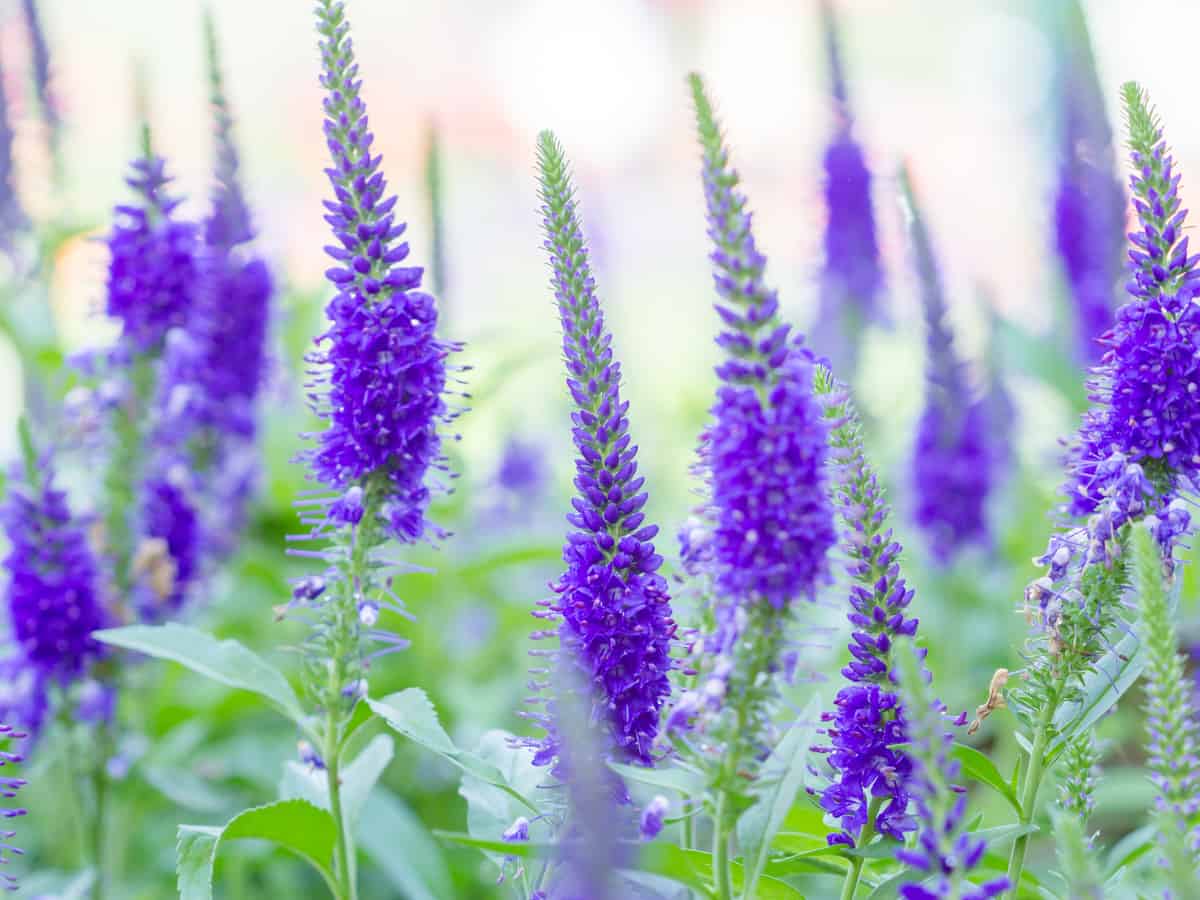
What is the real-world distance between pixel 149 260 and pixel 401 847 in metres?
1.93

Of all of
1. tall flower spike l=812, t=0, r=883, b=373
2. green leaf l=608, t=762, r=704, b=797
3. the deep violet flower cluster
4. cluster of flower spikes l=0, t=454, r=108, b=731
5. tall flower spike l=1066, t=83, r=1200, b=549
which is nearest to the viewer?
the deep violet flower cluster

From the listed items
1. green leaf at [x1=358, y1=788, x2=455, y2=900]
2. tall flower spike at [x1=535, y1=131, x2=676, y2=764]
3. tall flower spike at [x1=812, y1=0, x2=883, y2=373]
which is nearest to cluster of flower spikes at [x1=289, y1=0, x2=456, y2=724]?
tall flower spike at [x1=535, y1=131, x2=676, y2=764]

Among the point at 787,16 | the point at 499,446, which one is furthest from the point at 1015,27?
the point at 499,446

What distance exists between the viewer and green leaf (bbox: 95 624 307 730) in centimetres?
231

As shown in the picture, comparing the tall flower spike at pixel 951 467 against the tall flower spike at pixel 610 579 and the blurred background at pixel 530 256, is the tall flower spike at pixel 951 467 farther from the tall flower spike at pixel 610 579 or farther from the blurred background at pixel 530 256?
the tall flower spike at pixel 610 579

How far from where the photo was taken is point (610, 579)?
1.95m

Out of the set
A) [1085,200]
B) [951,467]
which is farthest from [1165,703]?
[1085,200]

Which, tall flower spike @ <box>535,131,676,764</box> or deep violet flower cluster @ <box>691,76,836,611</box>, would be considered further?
tall flower spike @ <box>535,131,676,764</box>

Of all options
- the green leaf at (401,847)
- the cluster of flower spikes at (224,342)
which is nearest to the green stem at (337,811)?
the green leaf at (401,847)

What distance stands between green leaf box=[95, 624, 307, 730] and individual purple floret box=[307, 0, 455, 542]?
0.36 metres

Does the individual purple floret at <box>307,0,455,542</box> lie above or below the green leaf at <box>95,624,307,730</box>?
above

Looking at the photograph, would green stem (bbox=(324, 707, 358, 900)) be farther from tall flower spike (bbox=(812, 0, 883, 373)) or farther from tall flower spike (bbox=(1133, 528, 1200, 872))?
tall flower spike (bbox=(812, 0, 883, 373))

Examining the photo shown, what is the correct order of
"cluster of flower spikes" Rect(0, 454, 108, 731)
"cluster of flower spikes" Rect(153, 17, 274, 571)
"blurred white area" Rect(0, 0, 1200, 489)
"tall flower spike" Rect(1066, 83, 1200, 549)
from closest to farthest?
"tall flower spike" Rect(1066, 83, 1200, 549) → "cluster of flower spikes" Rect(0, 454, 108, 731) → "cluster of flower spikes" Rect(153, 17, 274, 571) → "blurred white area" Rect(0, 0, 1200, 489)

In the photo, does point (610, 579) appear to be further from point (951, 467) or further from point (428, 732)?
point (951, 467)
